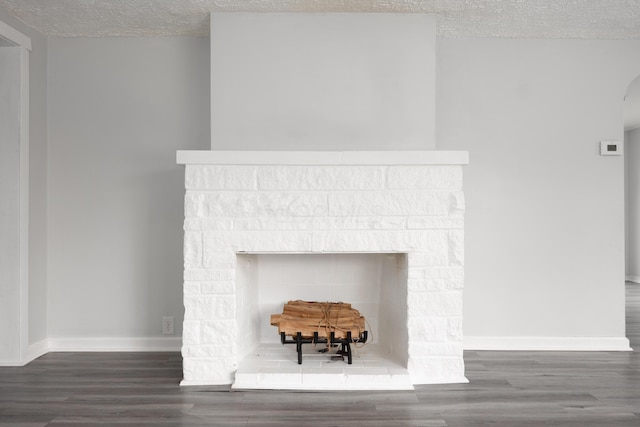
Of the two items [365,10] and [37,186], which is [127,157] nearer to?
[37,186]

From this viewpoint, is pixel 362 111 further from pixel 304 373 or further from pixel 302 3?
pixel 304 373

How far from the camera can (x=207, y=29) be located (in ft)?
10.9

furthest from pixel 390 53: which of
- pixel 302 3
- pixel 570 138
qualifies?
pixel 570 138

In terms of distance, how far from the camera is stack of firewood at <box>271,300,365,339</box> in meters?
2.82

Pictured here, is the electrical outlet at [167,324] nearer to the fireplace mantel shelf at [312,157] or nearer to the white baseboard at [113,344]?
the white baseboard at [113,344]

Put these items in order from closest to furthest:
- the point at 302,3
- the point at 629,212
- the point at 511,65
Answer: the point at 302,3
the point at 511,65
the point at 629,212

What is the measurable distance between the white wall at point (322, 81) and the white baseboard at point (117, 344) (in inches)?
55.5

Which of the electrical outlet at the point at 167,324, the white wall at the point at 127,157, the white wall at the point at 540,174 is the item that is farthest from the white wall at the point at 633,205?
the electrical outlet at the point at 167,324

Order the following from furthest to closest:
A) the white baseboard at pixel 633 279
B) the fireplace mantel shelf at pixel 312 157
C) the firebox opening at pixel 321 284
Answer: the white baseboard at pixel 633 279
the firebox opening at pixel 321 284
the fireplace mantel shelf at pixel 312 157

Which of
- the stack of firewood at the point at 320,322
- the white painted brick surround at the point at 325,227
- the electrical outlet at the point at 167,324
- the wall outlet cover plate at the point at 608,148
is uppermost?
the wall outlet cover plate at the point at 608,148

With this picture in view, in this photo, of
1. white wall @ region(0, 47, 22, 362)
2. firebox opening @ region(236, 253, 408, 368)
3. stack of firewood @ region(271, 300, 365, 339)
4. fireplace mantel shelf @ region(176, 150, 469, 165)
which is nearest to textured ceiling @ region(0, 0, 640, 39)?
white wall @ region(0, 47, 22, 362)

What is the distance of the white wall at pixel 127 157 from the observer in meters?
3.46

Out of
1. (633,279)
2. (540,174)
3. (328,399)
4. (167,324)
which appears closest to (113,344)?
(167,324)

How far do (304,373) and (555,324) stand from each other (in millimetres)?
1830
